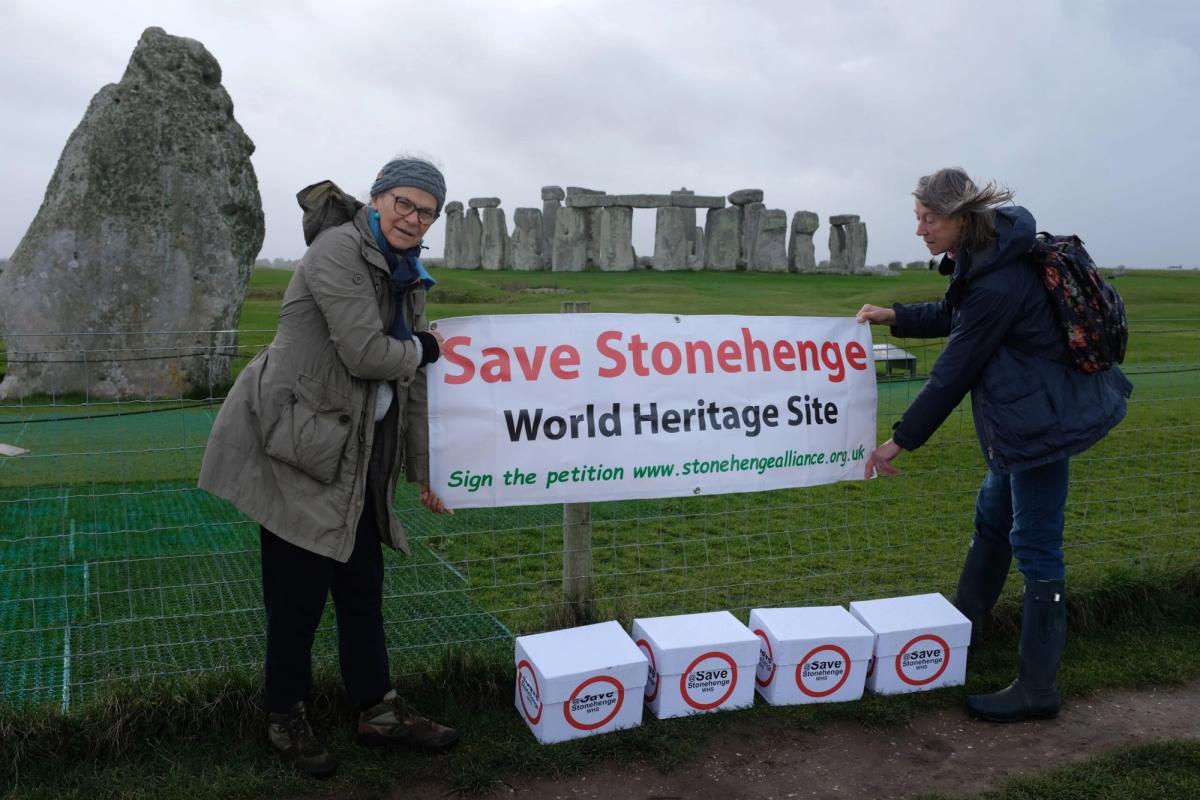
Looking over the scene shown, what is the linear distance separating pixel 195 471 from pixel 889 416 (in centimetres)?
653

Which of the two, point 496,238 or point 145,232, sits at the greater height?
point 496,238

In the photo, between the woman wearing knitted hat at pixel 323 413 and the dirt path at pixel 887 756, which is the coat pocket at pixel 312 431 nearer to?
the woman wearing knitted hat at pixel 323 413

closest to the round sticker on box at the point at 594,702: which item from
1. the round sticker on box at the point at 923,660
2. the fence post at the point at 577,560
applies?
the fence post at the point at 577,560

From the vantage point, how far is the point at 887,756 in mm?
4090

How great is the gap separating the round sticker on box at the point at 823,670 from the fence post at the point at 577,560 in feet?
3.39

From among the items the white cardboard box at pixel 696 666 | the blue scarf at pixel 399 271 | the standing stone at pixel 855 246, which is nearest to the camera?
the blue scarf at pixel 399 271

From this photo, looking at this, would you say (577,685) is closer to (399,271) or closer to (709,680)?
(709,680)

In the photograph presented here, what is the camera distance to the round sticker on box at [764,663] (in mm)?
4457

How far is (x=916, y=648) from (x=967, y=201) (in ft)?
6.61

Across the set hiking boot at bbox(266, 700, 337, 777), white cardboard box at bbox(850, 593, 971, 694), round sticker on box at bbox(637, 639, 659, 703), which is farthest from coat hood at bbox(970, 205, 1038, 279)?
hiking boot at bbox(266, 700, 337, 777)

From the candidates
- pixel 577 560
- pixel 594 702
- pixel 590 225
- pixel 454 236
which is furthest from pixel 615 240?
pixel 594 702

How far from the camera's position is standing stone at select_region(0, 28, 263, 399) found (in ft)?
38.8

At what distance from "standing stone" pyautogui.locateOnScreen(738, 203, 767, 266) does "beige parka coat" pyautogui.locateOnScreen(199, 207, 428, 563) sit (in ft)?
138

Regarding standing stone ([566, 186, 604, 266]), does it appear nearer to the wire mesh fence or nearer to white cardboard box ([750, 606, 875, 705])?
the wire mesh fence
